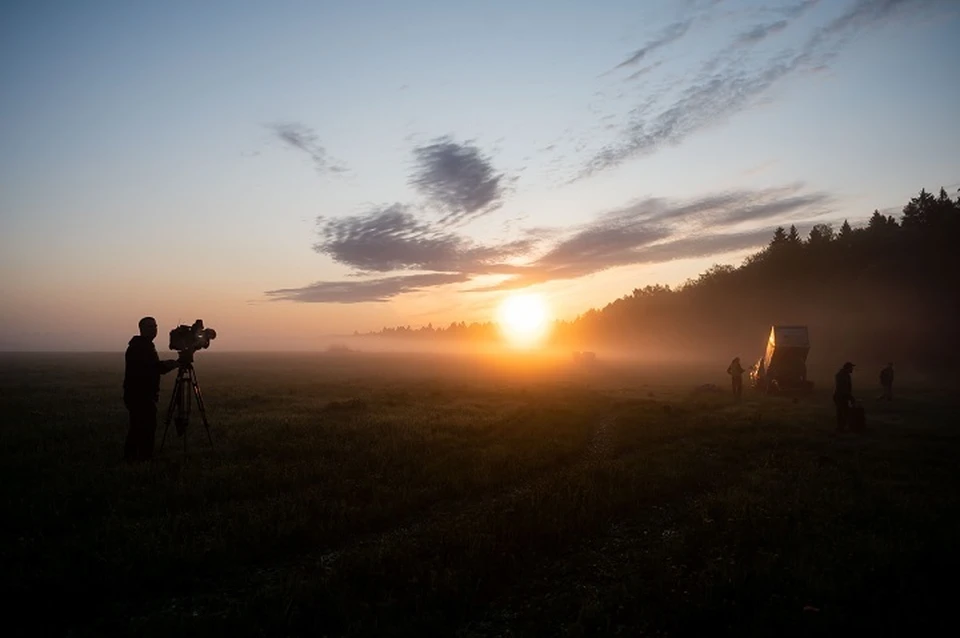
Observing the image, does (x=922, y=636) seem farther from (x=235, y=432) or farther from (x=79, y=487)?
(x=235, y=432)

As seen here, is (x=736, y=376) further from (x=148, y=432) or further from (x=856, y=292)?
(x=856, y=292)

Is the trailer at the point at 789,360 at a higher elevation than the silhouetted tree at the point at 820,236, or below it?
below

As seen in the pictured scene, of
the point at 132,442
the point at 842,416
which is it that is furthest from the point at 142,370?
the point at 842,416

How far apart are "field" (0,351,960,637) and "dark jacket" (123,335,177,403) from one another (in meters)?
1.94

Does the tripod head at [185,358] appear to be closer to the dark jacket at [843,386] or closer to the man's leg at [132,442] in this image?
the man's leg at [132,442]

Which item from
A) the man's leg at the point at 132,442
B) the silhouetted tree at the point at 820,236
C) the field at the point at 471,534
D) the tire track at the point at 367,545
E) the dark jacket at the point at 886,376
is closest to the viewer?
the field at the point at 471,534

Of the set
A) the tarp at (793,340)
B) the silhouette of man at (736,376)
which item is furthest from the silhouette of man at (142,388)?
the tarp at (793,340)

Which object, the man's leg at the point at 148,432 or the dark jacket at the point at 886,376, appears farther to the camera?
the dark jacket at the point at 886,376

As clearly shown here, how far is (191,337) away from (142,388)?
1873mm

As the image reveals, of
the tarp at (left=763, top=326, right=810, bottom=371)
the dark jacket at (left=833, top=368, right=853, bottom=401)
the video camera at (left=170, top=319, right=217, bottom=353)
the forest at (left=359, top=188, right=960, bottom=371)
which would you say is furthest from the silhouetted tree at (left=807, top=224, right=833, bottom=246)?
the video camera at (left=170, top=319, right=217, bottom=353)

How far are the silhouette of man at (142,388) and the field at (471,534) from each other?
583mm

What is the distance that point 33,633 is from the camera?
599 centimetres

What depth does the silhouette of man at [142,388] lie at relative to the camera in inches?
535

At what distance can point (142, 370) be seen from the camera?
13.7 m
